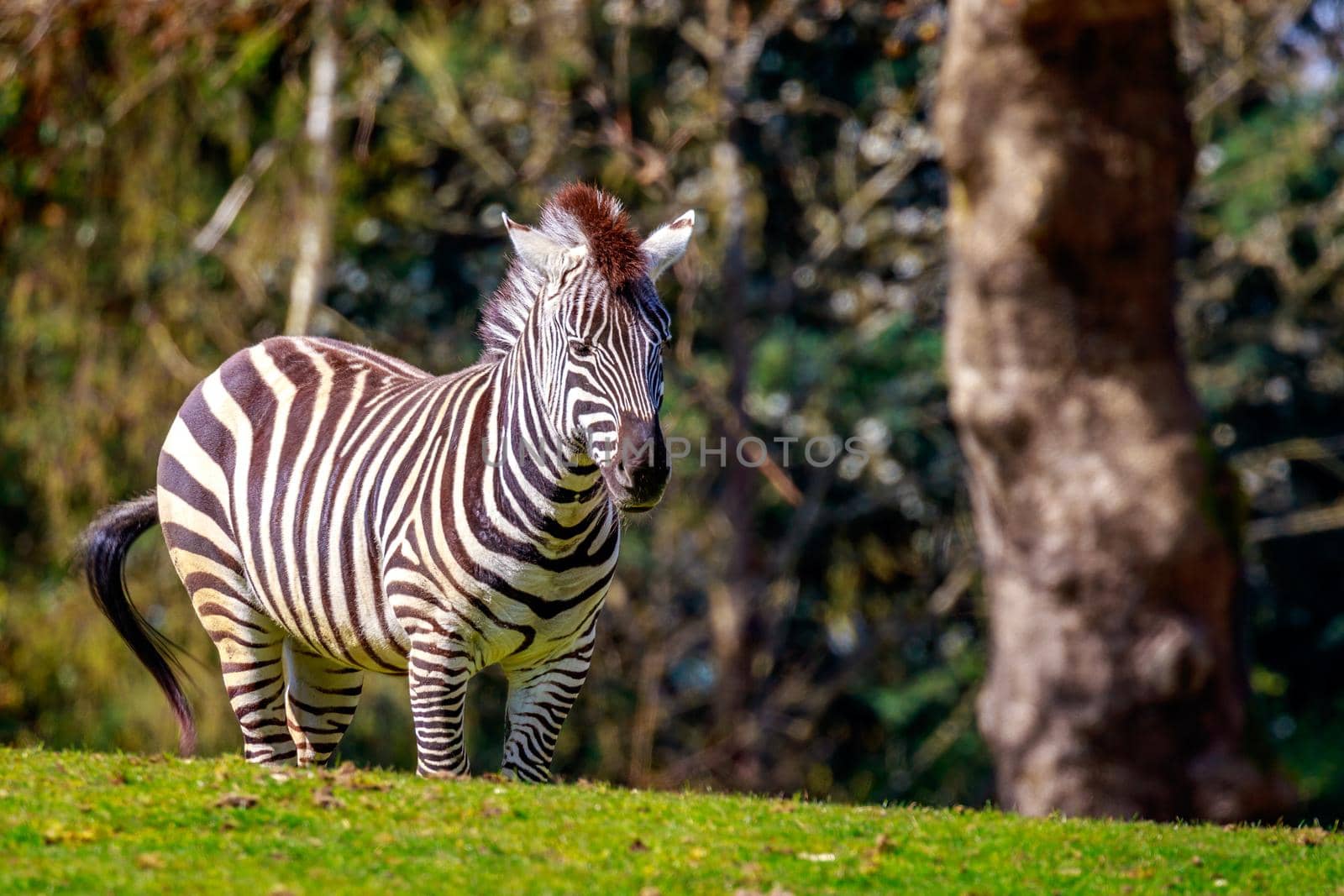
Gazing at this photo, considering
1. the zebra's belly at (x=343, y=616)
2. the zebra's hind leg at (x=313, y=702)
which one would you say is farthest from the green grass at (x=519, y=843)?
the zebra's hind leg at (x=313, y=702)

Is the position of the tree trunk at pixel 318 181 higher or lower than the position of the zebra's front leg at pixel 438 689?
higher

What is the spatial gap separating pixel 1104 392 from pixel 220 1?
10767 mm

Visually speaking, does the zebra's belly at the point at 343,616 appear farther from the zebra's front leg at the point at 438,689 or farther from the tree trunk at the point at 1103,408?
the tree trunk at the point at 1103,408

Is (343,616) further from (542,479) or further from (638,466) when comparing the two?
(638,466)

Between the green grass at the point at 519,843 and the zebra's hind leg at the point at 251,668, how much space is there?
77 cm

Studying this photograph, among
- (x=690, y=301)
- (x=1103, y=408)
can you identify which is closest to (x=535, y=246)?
(x=1103, y=408)

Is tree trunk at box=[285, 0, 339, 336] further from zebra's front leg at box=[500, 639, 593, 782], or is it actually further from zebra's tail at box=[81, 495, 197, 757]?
zebra's front leg at box=[500, 639, 593, 782]

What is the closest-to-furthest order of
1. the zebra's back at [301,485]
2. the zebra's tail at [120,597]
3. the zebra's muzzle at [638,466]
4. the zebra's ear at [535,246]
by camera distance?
the zebra's muzzle at [638,466] → the zebra's ear at [535,246] → the zebra's back at [301,485] → the zebra's tail at [120,597]

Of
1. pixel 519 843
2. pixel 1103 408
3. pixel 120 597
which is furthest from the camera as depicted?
pixel 1103 408

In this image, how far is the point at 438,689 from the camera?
7.42 meters

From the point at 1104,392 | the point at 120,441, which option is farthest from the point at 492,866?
the point at 120,441

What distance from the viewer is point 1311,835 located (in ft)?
25.7

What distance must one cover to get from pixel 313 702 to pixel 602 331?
3007 millimetres

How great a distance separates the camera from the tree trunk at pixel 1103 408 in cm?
1002
